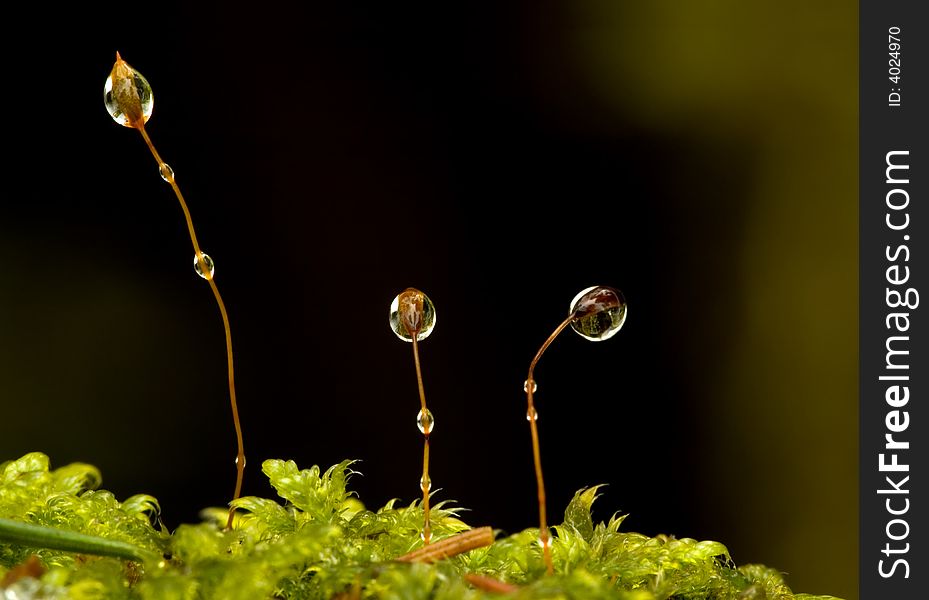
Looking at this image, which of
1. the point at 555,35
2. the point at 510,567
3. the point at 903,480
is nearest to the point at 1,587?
the point at 510,567

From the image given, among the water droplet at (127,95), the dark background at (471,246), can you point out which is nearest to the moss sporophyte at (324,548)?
the water droplet at (127,95)

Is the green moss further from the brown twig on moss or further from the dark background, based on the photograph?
the dark background

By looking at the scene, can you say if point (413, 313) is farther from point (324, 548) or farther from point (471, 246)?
point (471, 246)

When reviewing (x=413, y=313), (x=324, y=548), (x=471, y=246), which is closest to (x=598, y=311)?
(x=413, y=313)

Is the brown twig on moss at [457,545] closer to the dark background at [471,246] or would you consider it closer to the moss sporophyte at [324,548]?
the moss sporophyte at [324,548]

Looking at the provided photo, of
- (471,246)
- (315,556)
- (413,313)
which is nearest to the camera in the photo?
(315,556)
